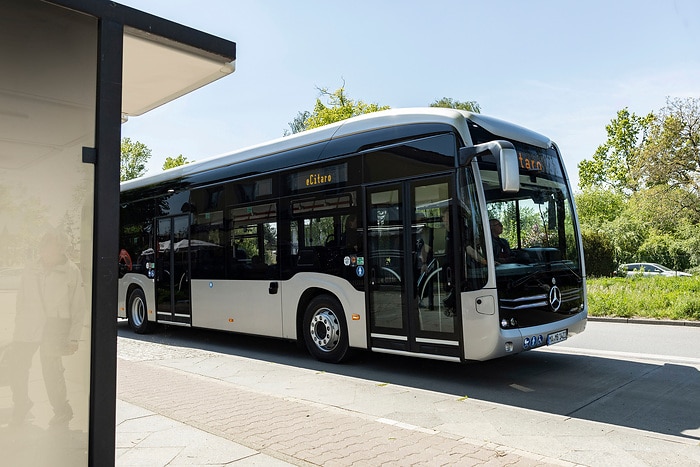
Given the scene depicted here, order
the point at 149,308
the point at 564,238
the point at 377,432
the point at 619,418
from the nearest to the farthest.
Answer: the point at 377,432 < the point at 619,418 < the point at 564,238 < the point at 149,308

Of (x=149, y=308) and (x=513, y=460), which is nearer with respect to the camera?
(x=513, y=460)

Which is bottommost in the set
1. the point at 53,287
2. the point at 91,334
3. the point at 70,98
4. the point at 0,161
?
the point at 91,334

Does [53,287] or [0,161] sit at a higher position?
[0,161]

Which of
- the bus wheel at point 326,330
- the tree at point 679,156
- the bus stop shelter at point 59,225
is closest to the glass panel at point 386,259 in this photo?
the bus wheel at point 326,330

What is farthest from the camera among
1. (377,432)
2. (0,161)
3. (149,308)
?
(149,308)

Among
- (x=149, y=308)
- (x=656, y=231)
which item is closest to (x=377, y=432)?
(x=149, y=308)

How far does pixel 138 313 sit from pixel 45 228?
10747mm

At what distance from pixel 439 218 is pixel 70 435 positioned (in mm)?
4981

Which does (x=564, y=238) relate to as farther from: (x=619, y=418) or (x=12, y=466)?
(x=12, y=466)

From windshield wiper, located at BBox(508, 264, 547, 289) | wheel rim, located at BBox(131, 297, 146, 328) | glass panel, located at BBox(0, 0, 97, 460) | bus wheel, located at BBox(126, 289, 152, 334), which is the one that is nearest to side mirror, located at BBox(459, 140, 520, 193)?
windshield wiper, located at BBox(508, 264, 547, 289)

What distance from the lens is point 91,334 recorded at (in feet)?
9.29

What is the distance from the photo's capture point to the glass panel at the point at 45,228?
2.67 meters

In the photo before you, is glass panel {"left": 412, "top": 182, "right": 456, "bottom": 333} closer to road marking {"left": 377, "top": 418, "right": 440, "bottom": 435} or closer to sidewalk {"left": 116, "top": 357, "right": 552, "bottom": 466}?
road marking {"left": 377, "top": 418, "right": 440, "bottom": 435}

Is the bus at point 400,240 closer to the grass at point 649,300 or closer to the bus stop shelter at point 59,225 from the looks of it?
the bus stop shelter at point 59,225
